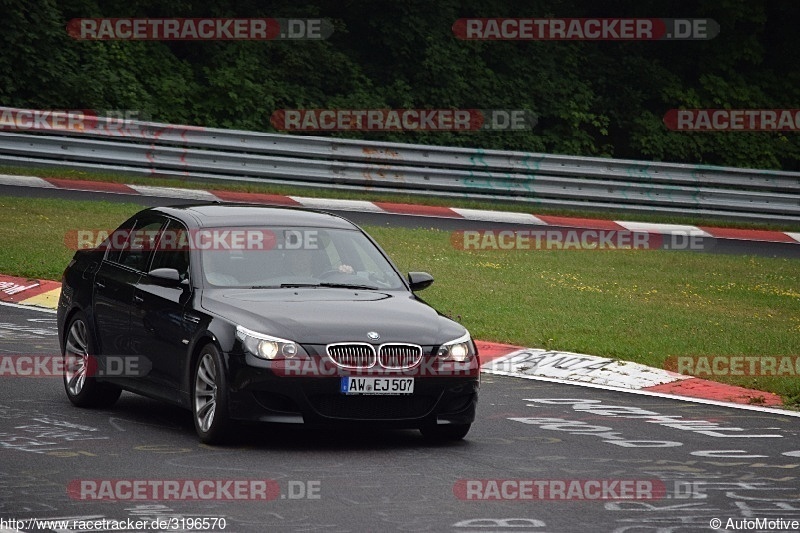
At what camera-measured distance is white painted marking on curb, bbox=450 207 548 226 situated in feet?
84.3

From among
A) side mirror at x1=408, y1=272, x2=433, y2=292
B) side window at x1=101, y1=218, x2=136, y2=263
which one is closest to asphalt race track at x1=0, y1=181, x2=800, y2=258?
side window at x1=101, y1=218, x2=136, y2=263

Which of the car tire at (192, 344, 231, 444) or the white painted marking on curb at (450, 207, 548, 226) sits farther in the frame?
the white painted marking on curb at (450, 207, 548, 226)

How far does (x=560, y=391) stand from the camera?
43.1 ft

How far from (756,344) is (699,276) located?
5.94 meters

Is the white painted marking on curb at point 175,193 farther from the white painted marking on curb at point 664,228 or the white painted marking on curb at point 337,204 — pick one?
the white painted marking on curb at point 664,228

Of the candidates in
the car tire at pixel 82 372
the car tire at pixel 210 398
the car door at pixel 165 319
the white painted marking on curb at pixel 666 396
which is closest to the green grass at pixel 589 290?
the white painted marking on curb at pixel 666 396

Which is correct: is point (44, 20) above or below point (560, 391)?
above

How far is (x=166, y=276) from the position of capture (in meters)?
10.5

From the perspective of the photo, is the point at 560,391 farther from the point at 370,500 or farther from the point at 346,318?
the point at 370,500

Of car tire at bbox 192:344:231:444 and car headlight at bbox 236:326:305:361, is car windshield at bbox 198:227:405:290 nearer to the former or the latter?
car tire at bbox 192:344:231:444

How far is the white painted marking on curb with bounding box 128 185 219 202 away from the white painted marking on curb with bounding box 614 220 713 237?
706cm

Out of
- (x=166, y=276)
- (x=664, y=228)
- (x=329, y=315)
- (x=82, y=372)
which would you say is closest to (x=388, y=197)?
(x=664, y=228)

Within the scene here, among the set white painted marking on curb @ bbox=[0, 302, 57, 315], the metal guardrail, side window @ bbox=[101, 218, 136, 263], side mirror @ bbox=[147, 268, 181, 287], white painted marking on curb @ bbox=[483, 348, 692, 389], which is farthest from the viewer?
the metal guardrail

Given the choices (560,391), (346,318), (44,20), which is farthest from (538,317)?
(44,20)
